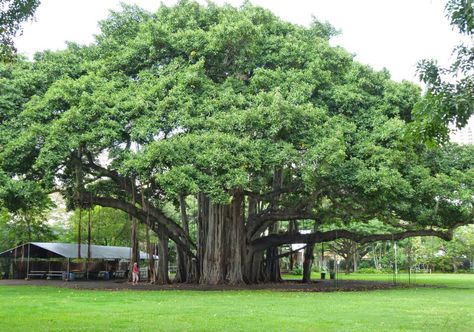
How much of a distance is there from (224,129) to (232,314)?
23.7 ft

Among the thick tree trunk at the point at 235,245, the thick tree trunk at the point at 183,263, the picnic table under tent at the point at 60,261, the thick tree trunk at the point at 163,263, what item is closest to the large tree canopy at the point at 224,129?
the thick tree trunk at the point at 235,245

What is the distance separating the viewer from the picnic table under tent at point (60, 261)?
92.1 ft

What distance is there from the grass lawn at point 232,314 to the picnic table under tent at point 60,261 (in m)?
14.0

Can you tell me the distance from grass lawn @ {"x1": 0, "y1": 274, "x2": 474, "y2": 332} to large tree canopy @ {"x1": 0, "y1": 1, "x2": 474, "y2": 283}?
380 cm

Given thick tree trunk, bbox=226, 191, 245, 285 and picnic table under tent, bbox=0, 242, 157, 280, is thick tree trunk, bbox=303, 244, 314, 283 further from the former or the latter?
picnic table under tent, bbox=0, 242, 157, 280

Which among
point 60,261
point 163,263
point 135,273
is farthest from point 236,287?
point 60,261

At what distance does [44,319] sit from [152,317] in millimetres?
1960

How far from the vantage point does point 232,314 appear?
10.8 metres

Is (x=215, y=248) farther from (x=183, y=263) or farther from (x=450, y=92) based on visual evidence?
(x=450, y=92)

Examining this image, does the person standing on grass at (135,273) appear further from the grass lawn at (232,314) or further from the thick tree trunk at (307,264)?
the grass lawn at (232,314)

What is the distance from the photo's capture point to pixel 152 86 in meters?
17.9

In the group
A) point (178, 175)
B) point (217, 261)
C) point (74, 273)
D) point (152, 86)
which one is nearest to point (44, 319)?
point (178, 175)

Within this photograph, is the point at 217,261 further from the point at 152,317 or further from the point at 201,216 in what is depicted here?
the point at 152,317

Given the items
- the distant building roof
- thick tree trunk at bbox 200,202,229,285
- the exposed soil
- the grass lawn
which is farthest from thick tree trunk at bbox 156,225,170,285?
the grass lawn
